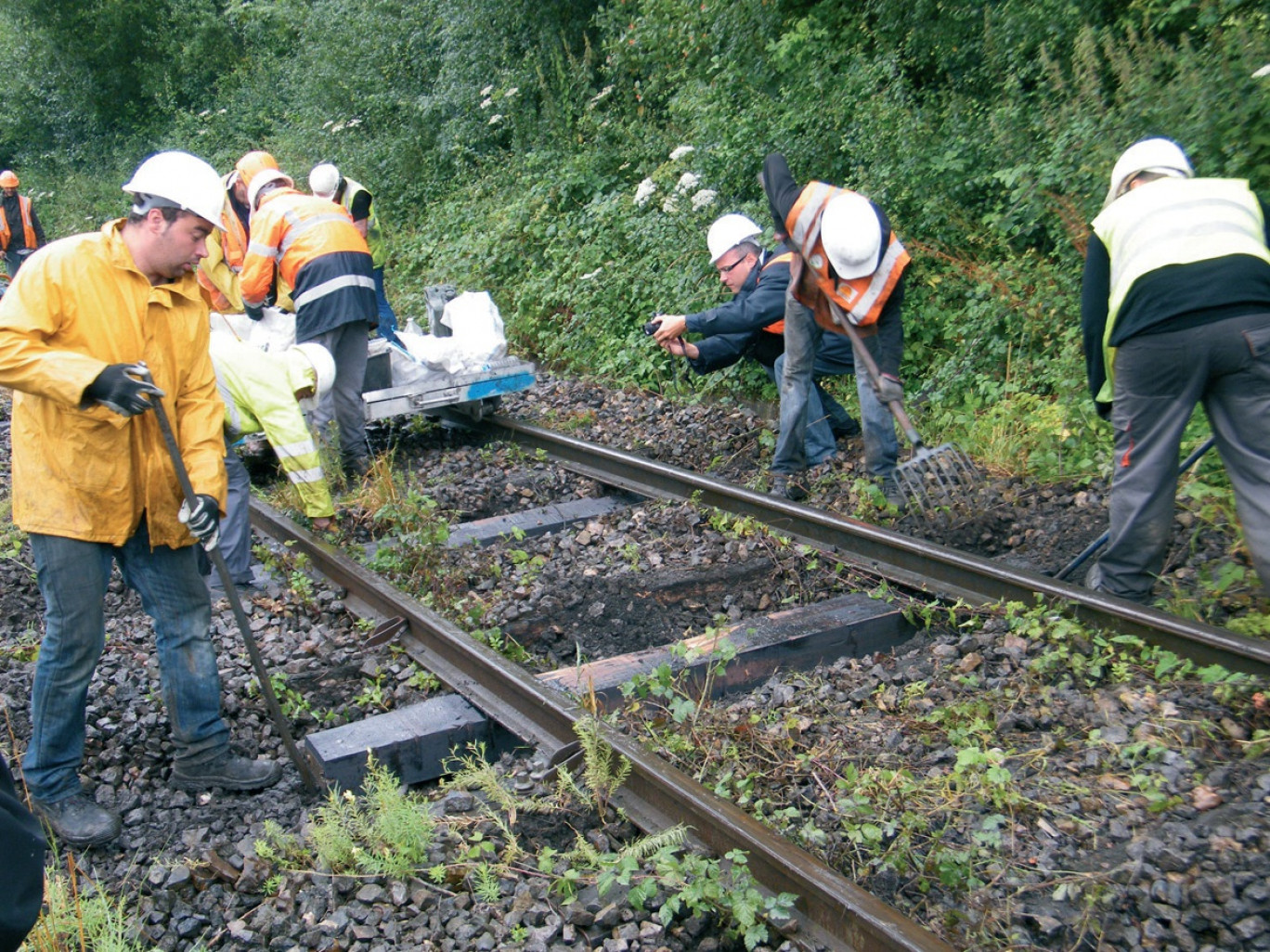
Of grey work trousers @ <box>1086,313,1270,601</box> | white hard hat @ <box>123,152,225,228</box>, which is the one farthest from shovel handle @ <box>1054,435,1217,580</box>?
white hard hat @ <box>123,152,225,228</box>

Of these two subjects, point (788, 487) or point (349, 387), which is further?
point (349, 387)

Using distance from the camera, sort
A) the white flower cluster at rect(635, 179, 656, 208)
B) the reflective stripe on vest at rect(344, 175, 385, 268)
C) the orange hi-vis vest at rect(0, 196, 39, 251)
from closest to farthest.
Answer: the reflective stripe on vest at rect(344, 175, 385, 268) < the white flower cluster at rect(635, 179, 656, 208) < the orange hi-vis vest at rect(0, 196, 39, 251)

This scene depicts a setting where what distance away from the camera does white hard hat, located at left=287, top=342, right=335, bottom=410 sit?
253 inches

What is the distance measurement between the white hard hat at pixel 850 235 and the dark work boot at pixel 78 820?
4.53 metres

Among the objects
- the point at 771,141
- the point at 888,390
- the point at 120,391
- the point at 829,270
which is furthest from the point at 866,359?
the point at 771,141

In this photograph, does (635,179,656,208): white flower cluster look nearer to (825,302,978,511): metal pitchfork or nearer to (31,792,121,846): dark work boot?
(825,302,978,511): metal pitchfork

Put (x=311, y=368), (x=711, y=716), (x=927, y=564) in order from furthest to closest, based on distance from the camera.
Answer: (x=311, y=368) < (x=927, y=564) < (x=711, y=716)

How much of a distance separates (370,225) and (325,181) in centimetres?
85

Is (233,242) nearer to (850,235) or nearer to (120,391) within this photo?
(850,235)

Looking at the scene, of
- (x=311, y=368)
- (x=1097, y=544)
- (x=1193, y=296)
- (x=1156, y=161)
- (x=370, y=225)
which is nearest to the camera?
(x=1193, y=296)

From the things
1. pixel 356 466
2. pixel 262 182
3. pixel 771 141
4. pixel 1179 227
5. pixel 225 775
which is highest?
pixel 771 141

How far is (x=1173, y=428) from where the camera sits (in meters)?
4.51

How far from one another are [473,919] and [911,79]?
8999 mm

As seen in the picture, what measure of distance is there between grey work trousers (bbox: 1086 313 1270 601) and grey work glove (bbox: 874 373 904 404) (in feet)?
4.94
